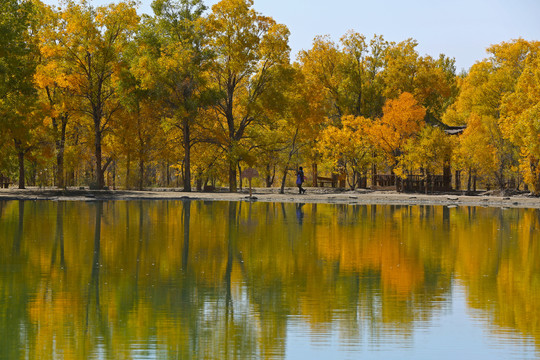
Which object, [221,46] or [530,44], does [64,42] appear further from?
[530,44]

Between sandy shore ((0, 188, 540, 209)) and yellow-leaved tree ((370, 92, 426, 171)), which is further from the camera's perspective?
yellow-leaved tree ((370, 92, 426, 171))

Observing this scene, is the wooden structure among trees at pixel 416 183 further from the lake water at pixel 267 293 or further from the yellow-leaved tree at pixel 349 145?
the lake water at pixel 267 293

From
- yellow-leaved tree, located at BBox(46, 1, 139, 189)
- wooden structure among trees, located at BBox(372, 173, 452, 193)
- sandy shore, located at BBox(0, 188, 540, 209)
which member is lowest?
sandy shore, located at BBox(0, 188, 540, 209)

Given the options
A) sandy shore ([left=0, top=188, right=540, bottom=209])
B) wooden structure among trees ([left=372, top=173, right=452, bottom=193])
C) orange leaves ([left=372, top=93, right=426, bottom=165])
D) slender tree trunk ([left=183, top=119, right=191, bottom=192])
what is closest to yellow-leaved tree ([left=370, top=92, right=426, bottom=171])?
orange leaves ([left=372, top=93, right=426, bottom=165])

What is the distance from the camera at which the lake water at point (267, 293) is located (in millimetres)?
9258

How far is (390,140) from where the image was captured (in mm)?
58469

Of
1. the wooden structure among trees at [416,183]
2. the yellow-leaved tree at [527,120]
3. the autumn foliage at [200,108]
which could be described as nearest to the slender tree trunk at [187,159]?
the autumn foliage at [200,108]

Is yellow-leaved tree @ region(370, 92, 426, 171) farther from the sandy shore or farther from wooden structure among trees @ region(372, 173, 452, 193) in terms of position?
the sandy shore

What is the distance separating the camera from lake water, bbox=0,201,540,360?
926 centimetres

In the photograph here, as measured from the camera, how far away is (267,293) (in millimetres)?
12781

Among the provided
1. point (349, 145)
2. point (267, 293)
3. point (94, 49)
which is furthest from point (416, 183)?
point (267, 293)

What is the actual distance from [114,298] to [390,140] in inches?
1887

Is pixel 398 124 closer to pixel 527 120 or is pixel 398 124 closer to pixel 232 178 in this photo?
pixel 232 178

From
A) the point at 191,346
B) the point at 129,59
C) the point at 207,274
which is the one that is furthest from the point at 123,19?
the point at 191,346
